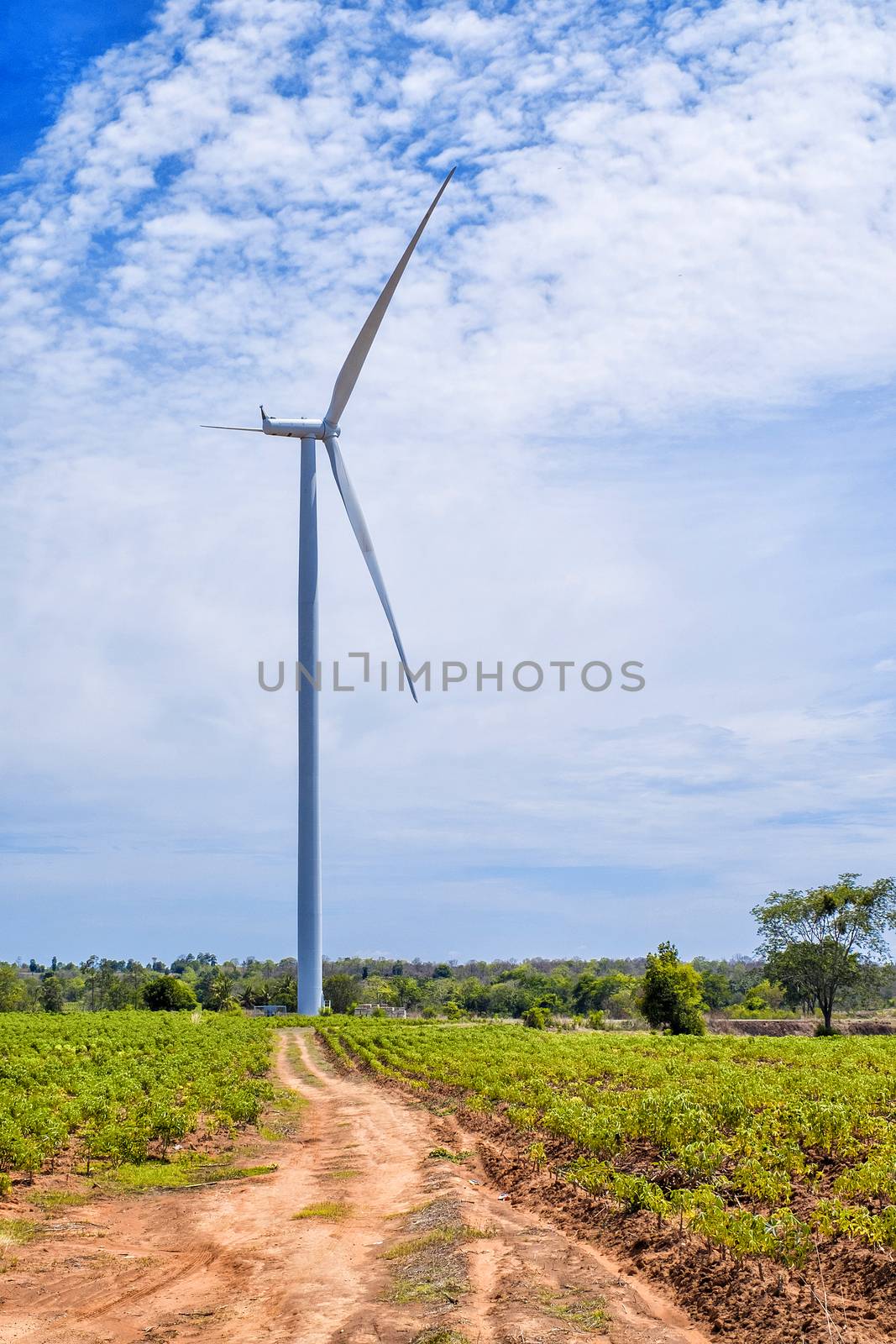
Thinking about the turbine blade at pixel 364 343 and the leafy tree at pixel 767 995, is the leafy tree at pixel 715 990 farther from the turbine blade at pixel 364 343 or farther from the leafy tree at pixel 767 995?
the turbine blade at pixel 364 343

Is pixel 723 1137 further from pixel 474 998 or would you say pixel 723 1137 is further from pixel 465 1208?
pixel 474 998

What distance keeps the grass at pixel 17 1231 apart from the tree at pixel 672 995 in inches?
2089

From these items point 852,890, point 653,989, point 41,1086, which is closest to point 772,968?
point 852,890

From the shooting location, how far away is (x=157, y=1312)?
1143 cm

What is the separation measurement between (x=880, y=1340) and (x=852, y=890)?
241 feet

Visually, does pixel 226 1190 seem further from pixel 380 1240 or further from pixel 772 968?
pixel 772 968

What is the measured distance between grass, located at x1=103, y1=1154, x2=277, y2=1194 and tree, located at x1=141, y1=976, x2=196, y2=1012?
280ft

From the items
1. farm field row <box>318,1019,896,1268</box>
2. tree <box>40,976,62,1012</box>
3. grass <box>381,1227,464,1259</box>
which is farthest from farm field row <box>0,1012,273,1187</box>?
tree <box>40,976,62,1012</box>

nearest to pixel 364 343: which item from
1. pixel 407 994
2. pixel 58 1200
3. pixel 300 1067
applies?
pixel 300 1067

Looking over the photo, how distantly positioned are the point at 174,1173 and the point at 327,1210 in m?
4.56

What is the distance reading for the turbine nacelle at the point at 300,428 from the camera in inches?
2697

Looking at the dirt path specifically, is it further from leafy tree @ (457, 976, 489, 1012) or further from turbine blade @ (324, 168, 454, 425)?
leafy tree @ (457, 976, 489, 1012)

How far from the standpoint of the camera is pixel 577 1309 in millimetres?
10977

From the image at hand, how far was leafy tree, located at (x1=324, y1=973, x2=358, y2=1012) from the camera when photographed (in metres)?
115
